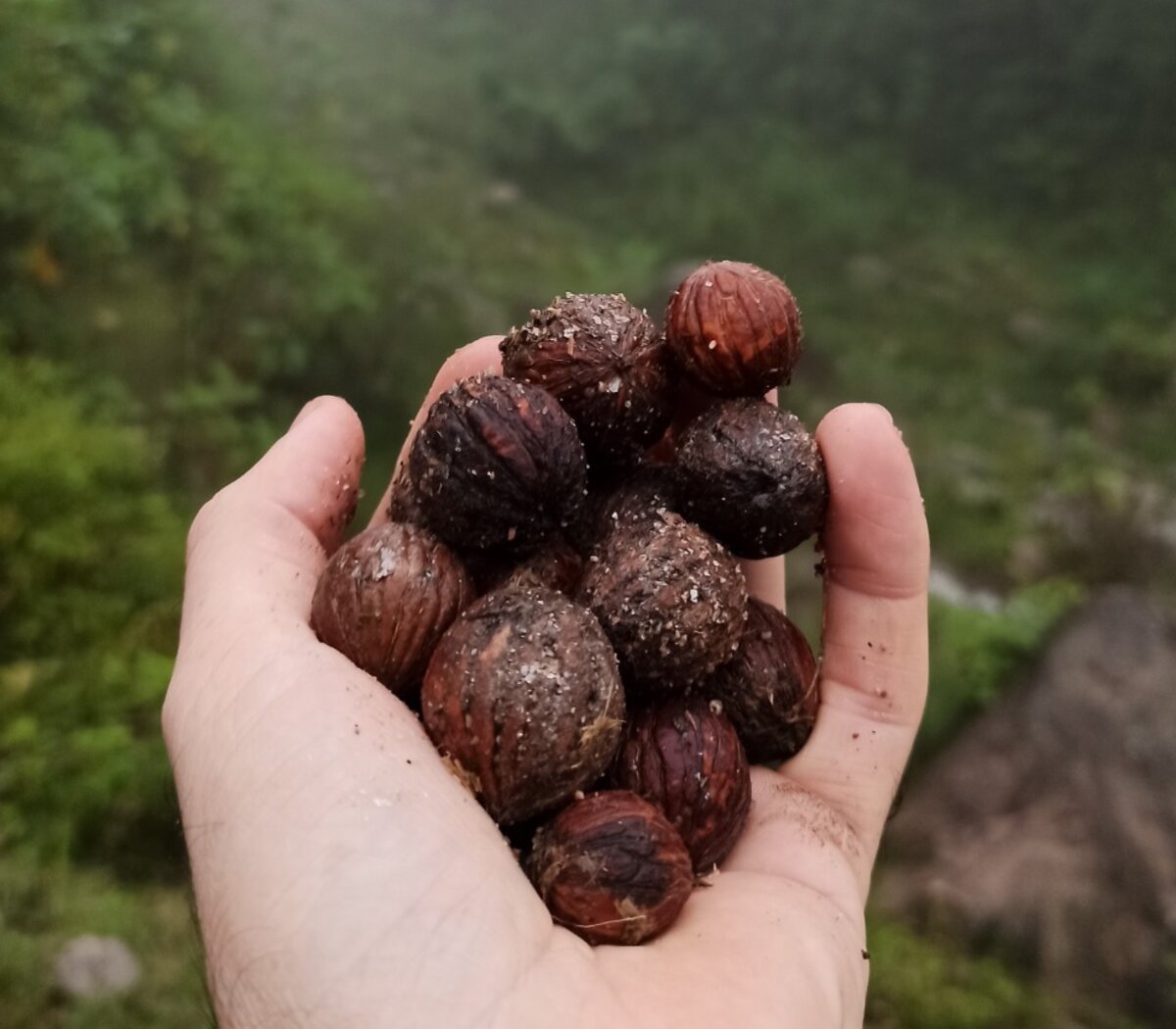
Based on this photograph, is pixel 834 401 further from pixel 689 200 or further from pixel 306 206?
pixel 306 206

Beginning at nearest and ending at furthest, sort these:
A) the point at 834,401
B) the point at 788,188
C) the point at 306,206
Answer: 1. the point at 306,206
2. the point at 834,401
3. the point at 788,188

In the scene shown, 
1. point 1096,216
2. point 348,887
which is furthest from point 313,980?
point 1096,216

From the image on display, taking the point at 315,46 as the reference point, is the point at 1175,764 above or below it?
below

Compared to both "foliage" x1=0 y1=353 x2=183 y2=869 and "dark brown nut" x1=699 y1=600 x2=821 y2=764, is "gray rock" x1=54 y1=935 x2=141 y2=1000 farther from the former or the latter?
"dark brown nut" x1=699 y1=600 x2=821 y2=764

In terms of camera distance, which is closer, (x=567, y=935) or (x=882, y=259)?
(x=567, y=935)

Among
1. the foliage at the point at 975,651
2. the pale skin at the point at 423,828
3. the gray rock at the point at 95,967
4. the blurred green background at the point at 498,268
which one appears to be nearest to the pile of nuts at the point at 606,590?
the pale skin at the point at 423,828

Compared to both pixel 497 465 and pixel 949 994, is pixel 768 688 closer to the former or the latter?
pixel 497 465

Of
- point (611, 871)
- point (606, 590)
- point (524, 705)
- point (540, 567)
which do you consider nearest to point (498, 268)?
point (540, 567)

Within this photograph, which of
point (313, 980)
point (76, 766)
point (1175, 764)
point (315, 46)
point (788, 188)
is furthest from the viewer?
point (788, 188)
